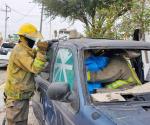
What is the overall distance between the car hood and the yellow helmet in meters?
2.01

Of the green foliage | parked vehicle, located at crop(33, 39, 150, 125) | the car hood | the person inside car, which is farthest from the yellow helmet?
the green foliage

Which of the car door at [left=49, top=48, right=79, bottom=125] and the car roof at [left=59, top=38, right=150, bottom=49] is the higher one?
the car roof at [left=59, top=38, right=150, bottom=49]

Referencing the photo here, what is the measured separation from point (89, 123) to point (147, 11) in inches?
298

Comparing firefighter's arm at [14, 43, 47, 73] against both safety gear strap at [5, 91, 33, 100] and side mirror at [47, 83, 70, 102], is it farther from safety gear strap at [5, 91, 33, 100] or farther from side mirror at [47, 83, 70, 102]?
side mirror at [47, 83, 70, 102]

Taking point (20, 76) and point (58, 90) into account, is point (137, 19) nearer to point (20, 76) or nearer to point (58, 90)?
point (20, 76)

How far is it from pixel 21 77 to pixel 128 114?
7.64 feet

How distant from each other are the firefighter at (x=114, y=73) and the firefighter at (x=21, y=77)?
0.87 m

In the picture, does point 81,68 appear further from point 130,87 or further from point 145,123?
point 145,123

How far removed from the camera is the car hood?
10.1 feet

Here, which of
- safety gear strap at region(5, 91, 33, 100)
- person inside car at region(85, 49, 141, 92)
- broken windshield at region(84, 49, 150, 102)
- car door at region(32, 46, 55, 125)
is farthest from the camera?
safety gear strap at region(5, 91, 33, 100)

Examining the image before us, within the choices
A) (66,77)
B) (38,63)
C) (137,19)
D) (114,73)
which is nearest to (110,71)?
(114,73)

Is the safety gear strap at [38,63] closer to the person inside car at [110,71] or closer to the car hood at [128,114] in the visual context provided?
the person inside car at [110,71]

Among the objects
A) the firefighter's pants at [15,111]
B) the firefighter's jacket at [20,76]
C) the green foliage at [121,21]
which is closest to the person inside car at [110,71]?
the firefighter's jacket at [20,76]

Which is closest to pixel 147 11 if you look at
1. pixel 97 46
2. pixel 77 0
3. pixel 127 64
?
pixel 127 64
